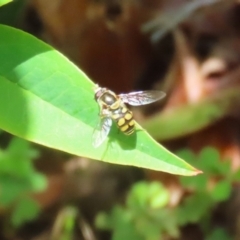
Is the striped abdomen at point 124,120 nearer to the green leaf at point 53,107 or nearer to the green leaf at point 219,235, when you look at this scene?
the green leaf at point 53,107

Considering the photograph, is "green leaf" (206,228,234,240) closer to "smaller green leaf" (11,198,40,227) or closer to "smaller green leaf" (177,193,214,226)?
"smaller green leaf" (177,193,214,226)

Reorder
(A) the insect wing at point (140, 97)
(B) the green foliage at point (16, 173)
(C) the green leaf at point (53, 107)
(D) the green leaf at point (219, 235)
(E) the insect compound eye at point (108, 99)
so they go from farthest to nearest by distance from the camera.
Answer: (D) the green leaf at point (219, 235) < (B) the green foliage at point (16, 173) < (A) the insect wing at point (140, 97) < (E) the insect compound eye at point (108, 99) < (C) the green leaf at point (53, 107)

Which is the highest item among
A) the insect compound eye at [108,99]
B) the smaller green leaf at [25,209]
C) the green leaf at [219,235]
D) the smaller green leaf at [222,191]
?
the smaller green leaf at [25,209]

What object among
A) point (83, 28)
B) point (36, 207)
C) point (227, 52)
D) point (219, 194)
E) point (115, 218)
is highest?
point (83, 28)

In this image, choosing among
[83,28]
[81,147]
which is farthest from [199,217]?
[81,147]

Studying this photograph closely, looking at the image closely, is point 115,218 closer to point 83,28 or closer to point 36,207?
point 36,207

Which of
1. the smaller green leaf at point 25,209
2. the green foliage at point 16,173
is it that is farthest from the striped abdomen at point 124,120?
the smaller green leaf at point 25,209

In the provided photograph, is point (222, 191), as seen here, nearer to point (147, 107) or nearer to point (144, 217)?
point (144, 217)

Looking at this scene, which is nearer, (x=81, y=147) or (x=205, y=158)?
(x=81, y=147)
